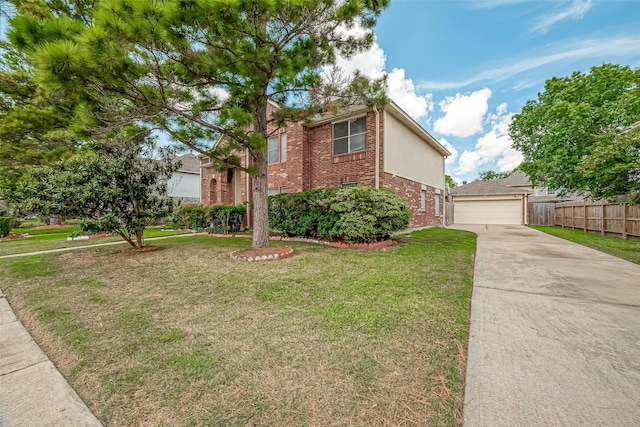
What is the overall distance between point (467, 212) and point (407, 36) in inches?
696

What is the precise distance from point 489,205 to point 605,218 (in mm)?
10839

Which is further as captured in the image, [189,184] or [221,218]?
[189,184]

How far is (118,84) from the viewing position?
5.05 m

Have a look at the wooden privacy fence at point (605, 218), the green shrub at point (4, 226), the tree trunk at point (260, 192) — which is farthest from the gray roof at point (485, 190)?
the green shrub at point (4, 226)

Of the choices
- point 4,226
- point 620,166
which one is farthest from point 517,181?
point 4,226

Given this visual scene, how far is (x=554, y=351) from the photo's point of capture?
260 cm

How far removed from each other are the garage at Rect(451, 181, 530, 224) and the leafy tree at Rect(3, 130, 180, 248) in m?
23.9

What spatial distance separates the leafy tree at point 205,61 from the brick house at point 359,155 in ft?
6.67

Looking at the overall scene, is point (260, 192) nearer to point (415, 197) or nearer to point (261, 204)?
point (261, 204)

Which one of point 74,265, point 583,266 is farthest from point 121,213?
point 583,266

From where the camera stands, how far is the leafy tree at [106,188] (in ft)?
21.2

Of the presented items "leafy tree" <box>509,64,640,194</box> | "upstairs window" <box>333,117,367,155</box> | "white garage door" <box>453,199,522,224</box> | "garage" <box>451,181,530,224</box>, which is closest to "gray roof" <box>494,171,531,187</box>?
"garage" <box>451,181,530,224</box>

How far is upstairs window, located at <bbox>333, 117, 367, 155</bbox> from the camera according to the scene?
11016 mm

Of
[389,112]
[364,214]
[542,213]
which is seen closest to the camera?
[364,214]
